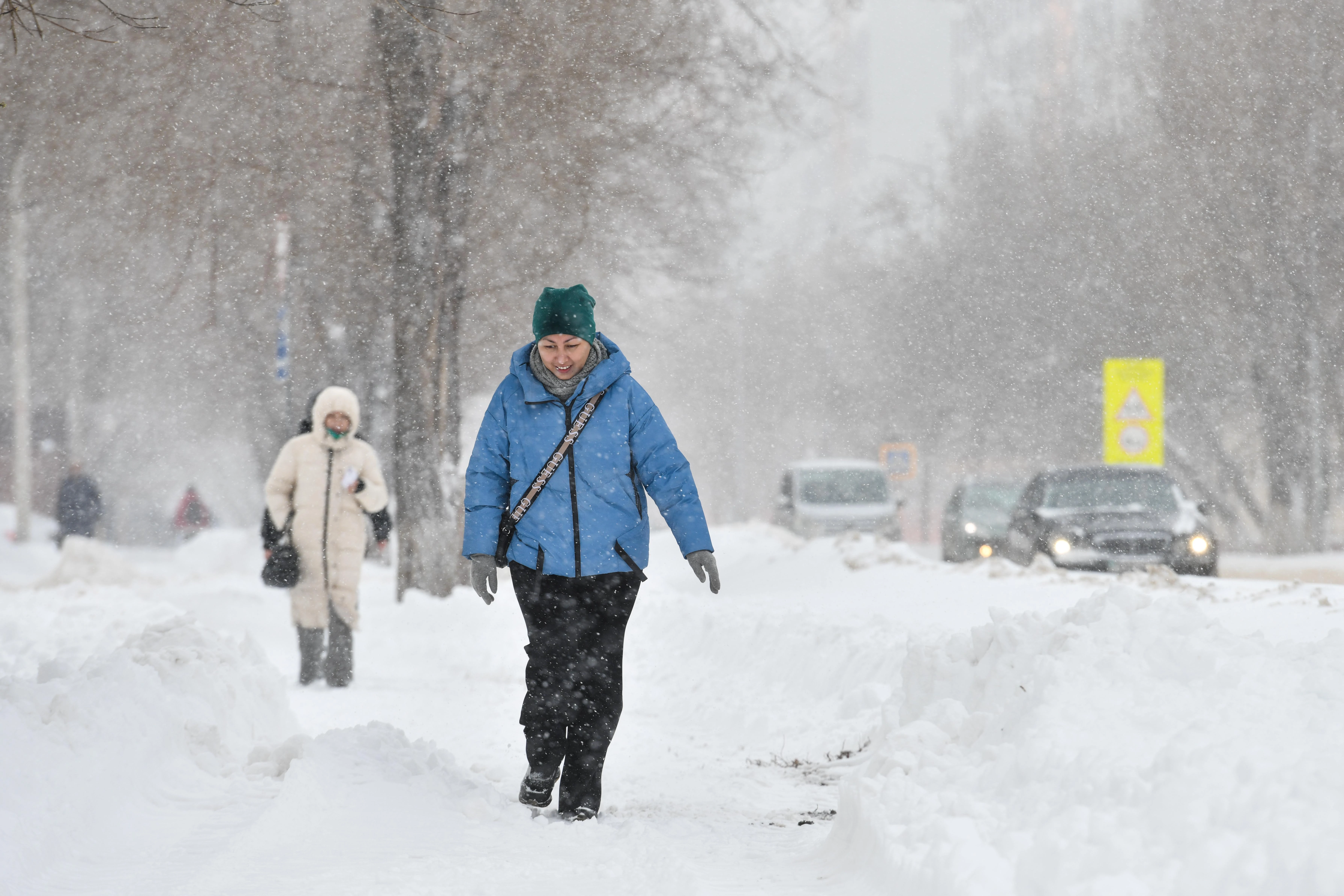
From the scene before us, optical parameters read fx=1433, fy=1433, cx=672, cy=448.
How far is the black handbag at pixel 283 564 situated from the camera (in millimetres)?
8695

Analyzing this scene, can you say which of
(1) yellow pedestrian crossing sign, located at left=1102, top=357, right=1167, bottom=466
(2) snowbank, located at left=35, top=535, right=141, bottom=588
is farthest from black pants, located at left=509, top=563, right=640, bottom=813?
(1) yellow pedestrian crossing sign, located at left=1102, top=357, right=1167, bottom=466

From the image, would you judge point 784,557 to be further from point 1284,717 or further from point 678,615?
point 1284,717

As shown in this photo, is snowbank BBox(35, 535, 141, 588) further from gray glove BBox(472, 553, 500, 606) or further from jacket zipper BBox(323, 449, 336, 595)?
gray glove BBox(472, 553, 500, 606)

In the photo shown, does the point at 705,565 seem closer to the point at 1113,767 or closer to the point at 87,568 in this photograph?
the point at 1113,767

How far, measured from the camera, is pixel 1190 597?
8320 millimetres

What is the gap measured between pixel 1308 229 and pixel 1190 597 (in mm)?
15490

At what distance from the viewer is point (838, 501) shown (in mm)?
24719

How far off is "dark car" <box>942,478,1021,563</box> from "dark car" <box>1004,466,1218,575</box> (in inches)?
119

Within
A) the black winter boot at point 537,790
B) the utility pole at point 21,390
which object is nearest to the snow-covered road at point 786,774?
the black winter boot at point 537,790

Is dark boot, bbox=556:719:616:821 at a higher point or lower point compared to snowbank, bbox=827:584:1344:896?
lower

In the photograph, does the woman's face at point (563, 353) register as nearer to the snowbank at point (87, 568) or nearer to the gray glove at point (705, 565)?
the gray glove at point (705, 565)

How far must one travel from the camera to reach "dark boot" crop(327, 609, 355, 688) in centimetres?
893

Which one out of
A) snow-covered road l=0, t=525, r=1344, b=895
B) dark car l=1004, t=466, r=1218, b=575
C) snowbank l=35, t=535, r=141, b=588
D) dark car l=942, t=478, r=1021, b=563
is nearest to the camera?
snow-covered road l=0, t=525, r=1344, b=895

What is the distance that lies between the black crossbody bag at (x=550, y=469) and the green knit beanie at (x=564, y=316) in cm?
23
